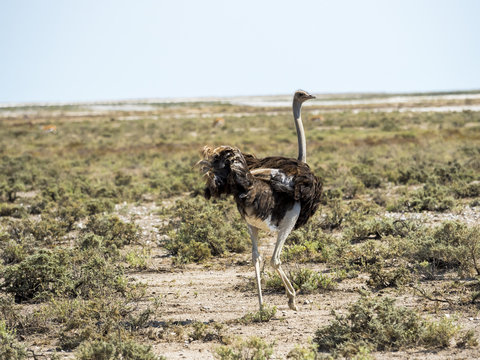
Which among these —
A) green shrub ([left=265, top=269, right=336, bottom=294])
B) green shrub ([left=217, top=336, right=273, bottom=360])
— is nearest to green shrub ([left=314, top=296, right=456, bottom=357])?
green shrub ([left=217, top=336, right=273, bottom=360])

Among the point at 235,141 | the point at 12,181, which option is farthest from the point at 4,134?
the point at 12,181

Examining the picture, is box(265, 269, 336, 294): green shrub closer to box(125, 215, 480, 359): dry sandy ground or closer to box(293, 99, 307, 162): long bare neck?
box(125, 215, 480, 359): dry sandy ground

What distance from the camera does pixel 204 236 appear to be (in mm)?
9398

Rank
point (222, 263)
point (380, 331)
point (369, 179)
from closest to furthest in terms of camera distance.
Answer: point (380, 331)
point (222, 263)
point (369, 179)

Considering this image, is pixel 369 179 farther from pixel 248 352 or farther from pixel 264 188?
pixel 248 352

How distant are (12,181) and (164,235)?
9.89 m

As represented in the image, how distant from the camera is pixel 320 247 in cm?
909

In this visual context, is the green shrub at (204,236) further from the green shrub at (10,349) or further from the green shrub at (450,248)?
the green shrub at (10,349)

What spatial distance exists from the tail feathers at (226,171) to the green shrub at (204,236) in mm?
3124

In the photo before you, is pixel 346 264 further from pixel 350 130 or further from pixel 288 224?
pixel 350 130

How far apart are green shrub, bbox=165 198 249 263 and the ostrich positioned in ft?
8.29

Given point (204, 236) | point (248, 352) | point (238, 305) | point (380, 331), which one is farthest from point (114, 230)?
point (380, 331)

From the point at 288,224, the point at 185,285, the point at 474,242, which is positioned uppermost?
the point at 288,224

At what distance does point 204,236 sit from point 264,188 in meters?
3.49
